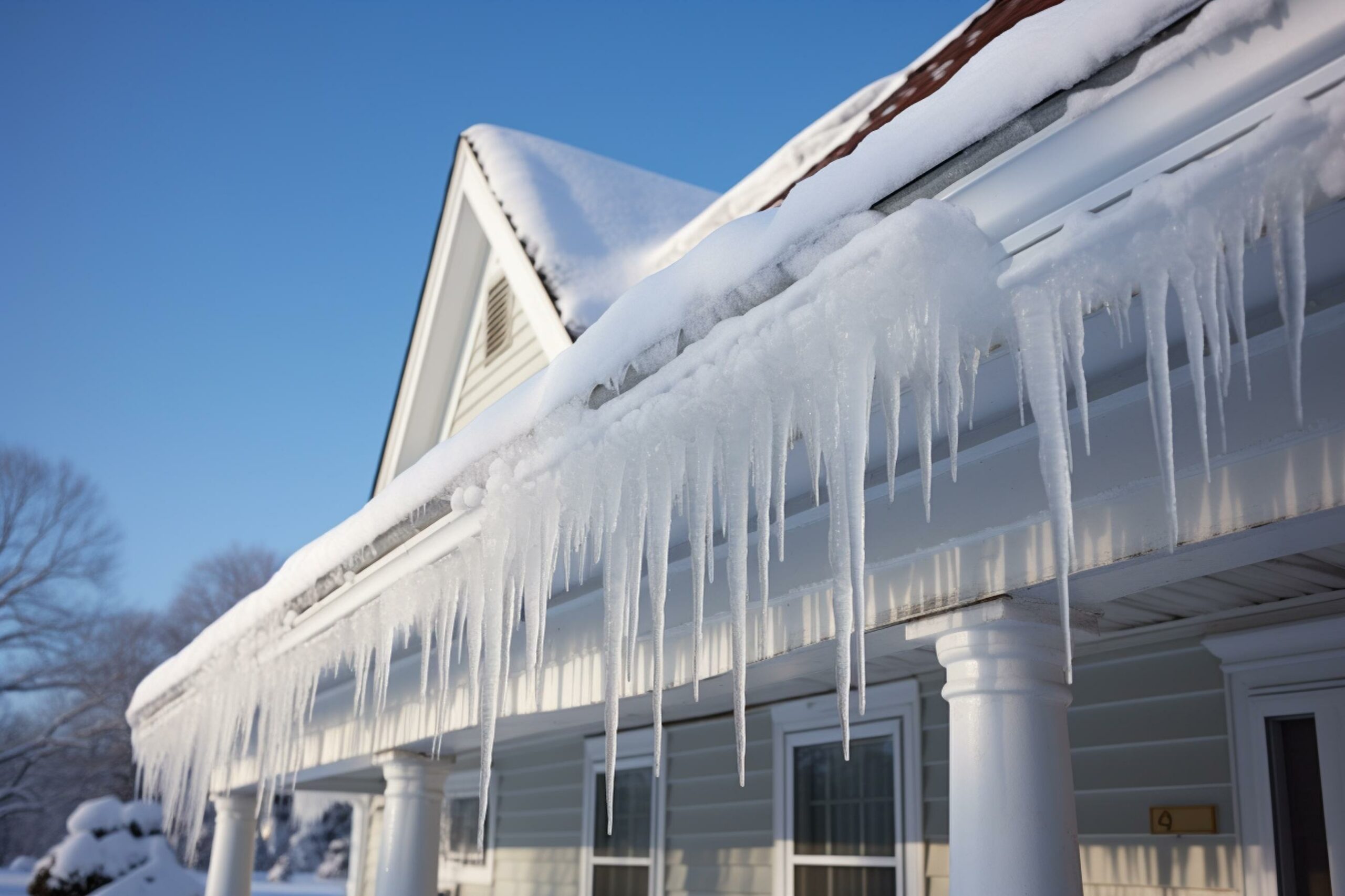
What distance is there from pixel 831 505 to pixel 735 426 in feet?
1.01

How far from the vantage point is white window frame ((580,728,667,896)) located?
23.4 feet

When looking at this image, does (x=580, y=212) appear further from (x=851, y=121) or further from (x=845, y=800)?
(x=845, y=800)

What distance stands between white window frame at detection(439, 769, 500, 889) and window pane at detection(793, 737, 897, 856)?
394 cm

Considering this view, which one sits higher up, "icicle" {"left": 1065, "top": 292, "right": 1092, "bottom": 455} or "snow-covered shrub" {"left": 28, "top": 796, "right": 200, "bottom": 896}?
"icicle" {"left": 1065, "top": 292, "right": 1092, "bottom": 455}

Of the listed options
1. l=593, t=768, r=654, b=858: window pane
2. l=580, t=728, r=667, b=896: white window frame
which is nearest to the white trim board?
l=580, t=728, r=667, b=896: white window frame

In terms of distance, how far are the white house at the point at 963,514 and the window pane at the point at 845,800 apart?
0.8 inches

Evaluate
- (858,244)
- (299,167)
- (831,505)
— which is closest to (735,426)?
(831,505)

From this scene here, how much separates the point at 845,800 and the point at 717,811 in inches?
50.0

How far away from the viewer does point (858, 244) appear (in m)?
2.08

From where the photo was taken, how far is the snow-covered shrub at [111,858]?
16172 millimetres

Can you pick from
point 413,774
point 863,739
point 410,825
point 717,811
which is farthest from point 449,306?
point 863,739

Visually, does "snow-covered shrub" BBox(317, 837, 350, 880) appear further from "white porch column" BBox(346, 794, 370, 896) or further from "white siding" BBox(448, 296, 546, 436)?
"white siding" BBox(448, 296, 546, 436)

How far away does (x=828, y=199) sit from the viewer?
2.17 m

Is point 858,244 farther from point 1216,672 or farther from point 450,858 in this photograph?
point 450,858
